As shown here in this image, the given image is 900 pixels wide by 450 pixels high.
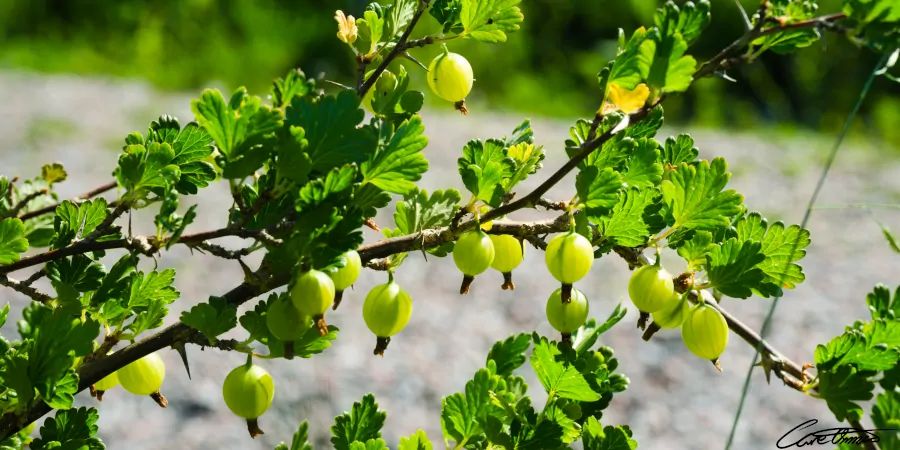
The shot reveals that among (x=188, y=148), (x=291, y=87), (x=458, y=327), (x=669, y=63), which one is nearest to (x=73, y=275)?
(x=188, y=148)

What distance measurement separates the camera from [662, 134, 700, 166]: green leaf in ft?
2.49

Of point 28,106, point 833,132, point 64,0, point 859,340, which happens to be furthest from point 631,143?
point 64,0

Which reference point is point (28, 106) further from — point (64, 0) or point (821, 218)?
point (821, 218)

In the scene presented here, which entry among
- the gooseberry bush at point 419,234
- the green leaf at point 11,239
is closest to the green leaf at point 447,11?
the gooseberry bush at point 419,234

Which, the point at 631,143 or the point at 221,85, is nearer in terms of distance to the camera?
the point at 631,143

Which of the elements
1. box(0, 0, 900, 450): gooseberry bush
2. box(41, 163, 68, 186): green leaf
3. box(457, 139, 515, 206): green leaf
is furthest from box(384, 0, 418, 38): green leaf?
box(41, 163, 68, 186): green leaf

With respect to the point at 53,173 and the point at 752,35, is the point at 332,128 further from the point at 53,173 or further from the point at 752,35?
the point at 53,173

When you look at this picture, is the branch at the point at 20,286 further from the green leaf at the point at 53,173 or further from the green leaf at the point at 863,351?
the green leaf at the point at 863,351

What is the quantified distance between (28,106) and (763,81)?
138 inches

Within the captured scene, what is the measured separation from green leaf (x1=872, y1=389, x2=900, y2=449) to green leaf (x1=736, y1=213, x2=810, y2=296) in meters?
0.10

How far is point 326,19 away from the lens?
17.2 ft

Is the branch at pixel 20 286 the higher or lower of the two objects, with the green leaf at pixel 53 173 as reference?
lower

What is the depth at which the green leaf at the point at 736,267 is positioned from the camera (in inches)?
26.3

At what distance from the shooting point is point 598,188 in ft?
2.11
